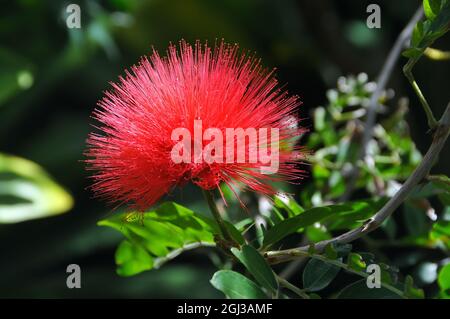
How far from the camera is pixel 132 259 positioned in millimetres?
1154

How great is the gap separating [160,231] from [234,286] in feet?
0.79

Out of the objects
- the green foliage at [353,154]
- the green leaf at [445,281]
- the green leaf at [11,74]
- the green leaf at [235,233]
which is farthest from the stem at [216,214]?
the green leaf at [11,74]

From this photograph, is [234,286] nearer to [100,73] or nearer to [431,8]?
[431,8]

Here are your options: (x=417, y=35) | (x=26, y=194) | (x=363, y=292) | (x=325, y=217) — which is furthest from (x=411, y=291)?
(x=26, y=194)

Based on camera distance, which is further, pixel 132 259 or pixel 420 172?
pixel 132 259

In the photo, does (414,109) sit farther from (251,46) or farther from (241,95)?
(241,95)

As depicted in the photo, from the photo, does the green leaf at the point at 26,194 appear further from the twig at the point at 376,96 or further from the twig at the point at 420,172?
the twig at the point at 420,172

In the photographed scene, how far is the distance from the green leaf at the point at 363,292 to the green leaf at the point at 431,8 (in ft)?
1.16

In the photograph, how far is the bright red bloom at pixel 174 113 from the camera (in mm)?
881

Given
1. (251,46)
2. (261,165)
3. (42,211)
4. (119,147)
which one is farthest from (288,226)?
(251,46)

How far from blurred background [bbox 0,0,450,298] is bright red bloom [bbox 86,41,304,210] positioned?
1.24 m

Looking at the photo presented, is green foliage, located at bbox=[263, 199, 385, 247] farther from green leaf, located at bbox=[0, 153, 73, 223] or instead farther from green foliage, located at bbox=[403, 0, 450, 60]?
green leaf, located at bbox=[0, 153, 73, 223]

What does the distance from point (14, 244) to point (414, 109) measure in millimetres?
1749
